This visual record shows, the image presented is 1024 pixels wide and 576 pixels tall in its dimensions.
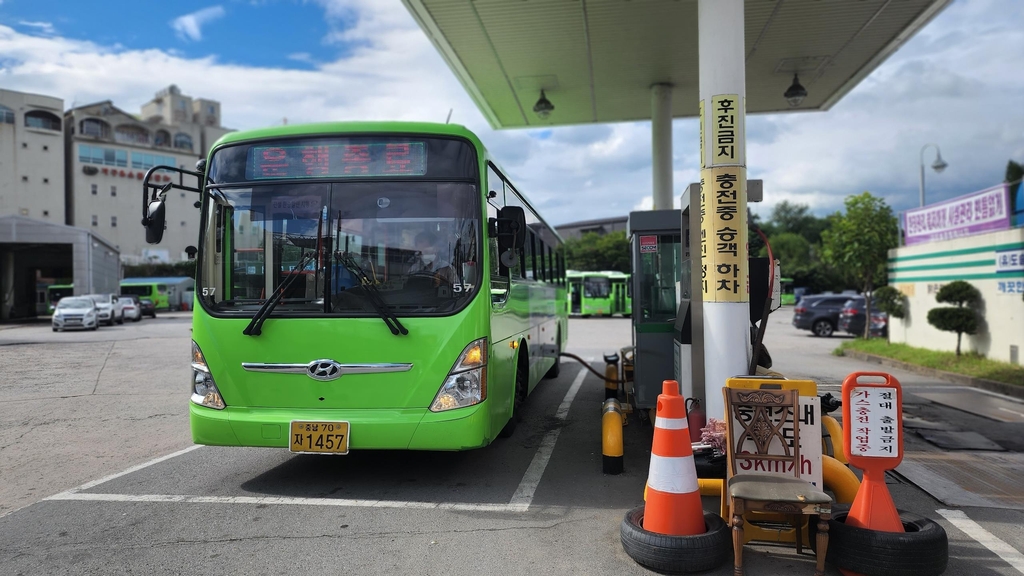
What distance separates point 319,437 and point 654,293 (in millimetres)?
4328

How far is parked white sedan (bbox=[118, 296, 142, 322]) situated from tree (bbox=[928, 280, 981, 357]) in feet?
128

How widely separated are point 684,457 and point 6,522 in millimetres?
4747

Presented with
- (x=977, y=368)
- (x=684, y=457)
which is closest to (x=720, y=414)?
(x=684, y=457)

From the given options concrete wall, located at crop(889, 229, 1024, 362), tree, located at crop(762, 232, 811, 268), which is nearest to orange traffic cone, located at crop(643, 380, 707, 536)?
concrete wall, located at crop(889, 229, 1024, 362)

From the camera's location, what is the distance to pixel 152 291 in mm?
56000

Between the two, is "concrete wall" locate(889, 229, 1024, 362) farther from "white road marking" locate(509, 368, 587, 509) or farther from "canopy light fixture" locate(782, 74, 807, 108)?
"white road marking" locate(509, 368, 587, 509)

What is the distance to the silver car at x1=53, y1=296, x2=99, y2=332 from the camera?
28.6 metres

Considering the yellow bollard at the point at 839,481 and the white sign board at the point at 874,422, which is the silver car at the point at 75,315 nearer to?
the yellow bollard at the point at 839,481

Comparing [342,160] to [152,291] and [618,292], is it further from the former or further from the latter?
[152,291]

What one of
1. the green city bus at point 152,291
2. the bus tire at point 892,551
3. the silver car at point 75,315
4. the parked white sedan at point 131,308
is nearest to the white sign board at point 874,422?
the bus tire at point 892,551

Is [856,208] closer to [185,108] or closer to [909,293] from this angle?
[909,293]

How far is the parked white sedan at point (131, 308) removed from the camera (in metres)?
38.5

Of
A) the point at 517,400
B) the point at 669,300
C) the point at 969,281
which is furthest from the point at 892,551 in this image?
the point at 969,281

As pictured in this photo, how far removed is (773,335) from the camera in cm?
2536
